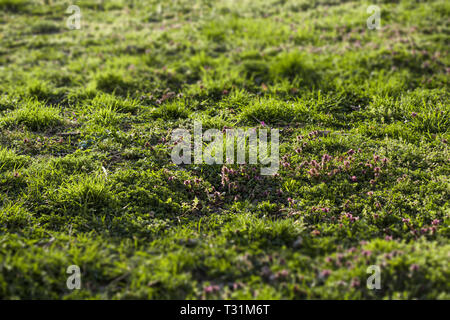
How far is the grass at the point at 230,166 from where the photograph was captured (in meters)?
3.90

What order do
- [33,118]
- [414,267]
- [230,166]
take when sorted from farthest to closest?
[33,118]
[230,166]
[414,267]

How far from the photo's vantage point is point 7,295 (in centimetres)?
361

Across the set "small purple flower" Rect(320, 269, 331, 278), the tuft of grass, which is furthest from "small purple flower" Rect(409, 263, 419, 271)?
the tuft of grass

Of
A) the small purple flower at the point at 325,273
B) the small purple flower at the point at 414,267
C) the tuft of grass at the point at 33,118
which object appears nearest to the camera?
the small purple flower at the point at 414,267

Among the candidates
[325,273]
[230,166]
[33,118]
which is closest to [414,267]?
[325,273]

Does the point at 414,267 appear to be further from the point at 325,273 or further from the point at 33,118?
the point at 33,118

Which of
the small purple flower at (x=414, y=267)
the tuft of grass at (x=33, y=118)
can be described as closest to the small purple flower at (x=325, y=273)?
the small purple flower at (x=414, y=267)

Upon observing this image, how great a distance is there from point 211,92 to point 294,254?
4.07m

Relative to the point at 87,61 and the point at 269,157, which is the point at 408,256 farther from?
the point at 87,61

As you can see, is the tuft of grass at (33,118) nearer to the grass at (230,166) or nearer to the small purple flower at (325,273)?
the grass at (230,166)

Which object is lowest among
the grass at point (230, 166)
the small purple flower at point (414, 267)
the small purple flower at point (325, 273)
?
the small purple flower at point (325, 273)

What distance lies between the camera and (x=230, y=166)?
5.46 metres

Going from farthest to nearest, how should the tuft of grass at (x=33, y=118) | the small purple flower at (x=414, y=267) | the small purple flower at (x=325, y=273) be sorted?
the tuft of grass at (x=33, y=118)
the small purple flower at (x=325, y=273)
the small purple flower at (x=414, y=267)

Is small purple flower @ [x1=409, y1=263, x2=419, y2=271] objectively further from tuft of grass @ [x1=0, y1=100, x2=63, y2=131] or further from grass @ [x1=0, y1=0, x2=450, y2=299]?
tuft of grass @ [x1=0, y1=100, x2=63, y2=131]
